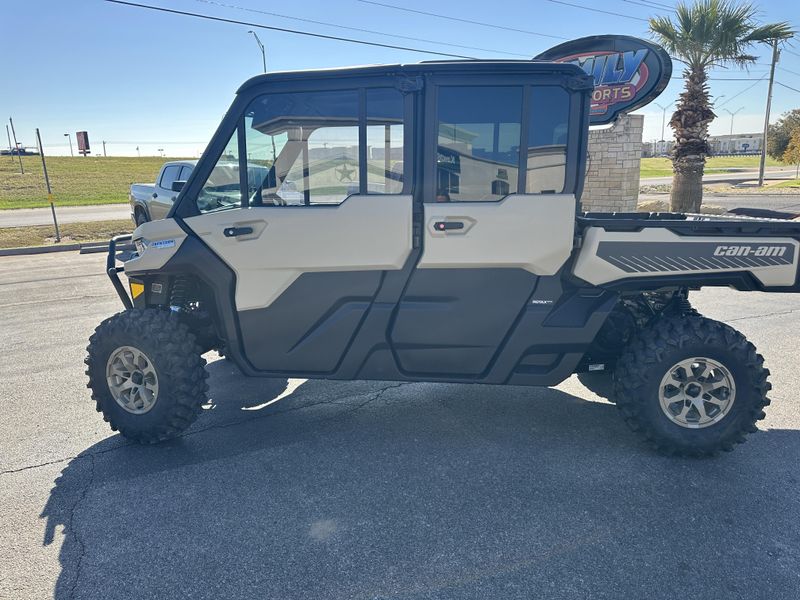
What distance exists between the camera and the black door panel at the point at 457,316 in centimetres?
370

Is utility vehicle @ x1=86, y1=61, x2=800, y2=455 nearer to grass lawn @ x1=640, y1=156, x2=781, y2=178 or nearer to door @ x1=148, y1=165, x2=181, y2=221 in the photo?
door @ x1=148, y1=165, x2=181, y2=221

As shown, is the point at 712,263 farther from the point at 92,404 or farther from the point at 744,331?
the point at 92,404

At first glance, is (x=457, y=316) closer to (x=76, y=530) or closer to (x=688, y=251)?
(x=688, y=251)

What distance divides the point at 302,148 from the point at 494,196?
4.28ft

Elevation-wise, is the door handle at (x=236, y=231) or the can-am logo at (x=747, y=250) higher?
the door handle at (x=236, y=231)

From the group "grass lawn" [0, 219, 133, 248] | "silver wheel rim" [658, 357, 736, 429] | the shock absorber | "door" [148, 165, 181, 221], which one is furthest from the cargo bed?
"grass lawn" [0, 219, 133, 248]

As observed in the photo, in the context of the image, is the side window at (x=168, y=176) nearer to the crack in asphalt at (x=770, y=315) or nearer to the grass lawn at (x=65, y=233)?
the grass lawn at (x=65, y=233)

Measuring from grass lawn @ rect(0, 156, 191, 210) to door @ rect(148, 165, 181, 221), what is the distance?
69.4ft

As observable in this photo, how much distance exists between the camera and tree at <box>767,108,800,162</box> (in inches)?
1871

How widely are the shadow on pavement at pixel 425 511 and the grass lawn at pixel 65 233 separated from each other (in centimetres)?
1390

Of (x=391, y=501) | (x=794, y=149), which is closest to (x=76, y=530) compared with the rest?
(x=391, y=501)

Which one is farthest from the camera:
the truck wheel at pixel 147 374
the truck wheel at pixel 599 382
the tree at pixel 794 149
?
the tree at pixel 794 149

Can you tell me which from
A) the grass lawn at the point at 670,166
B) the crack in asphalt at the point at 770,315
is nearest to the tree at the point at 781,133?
the grass lawn at the point at 670,166

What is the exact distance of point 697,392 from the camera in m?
3.75
